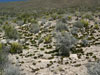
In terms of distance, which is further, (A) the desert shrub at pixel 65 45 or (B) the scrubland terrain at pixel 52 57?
(A) the desert shrub at pixel 65 45

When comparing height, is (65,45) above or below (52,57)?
above

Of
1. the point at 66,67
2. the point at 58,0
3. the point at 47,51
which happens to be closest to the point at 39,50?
the point at 47,51

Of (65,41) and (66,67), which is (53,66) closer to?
(66,67)

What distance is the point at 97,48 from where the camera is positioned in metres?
8.63

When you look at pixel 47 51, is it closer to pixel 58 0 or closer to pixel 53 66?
pixel 53 66

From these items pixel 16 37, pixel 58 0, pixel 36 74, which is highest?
pixel 58 0

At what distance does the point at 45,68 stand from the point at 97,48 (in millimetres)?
3749

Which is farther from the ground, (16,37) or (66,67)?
(16,37)

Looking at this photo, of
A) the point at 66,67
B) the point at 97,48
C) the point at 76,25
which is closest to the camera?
the point at 66,67

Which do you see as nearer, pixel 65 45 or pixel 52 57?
pixel 52 57

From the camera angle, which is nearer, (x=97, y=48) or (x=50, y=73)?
(x=50, y=73)

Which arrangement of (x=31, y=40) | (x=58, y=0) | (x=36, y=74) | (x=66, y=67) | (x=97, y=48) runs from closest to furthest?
(x=36, y=74)
(x=66, y=67)
(x=97, y=48)
(x=31, y=40)
(x=58, y=0)

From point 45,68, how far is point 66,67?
1.04 meters

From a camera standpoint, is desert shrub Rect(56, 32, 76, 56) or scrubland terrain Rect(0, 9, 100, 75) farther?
desert shrub Rect(56, 32, 76, 56)
